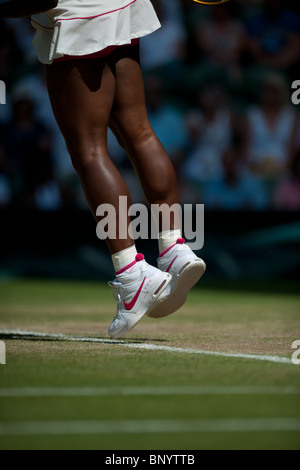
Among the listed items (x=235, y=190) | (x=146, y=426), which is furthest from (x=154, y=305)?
(x=235, y=190)

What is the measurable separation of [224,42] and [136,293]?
623 cm

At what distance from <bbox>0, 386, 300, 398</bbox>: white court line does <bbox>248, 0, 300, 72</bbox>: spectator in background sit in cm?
700

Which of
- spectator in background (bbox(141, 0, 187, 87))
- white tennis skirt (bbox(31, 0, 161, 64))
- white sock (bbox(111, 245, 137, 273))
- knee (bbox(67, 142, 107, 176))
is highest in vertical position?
spectator in background (bbox(141, 0, 187, 87))

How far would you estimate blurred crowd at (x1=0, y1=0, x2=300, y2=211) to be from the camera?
827 cm

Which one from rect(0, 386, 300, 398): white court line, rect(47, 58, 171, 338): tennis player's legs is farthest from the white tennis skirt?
rect(0, 386, 300, 398): white court line

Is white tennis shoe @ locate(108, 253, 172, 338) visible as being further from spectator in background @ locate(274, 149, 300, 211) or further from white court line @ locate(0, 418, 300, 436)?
spectator in background @ locate(274, 149, 300, 211)

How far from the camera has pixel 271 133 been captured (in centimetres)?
848

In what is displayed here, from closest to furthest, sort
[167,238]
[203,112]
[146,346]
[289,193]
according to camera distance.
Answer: [146,346]
[167,238]
[289,193]
[203,112]

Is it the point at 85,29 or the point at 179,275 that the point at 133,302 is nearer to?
the point at 179,275

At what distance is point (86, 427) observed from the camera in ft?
6.33

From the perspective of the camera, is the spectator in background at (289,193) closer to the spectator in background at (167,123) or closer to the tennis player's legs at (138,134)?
the spectator in background at (167,123)
